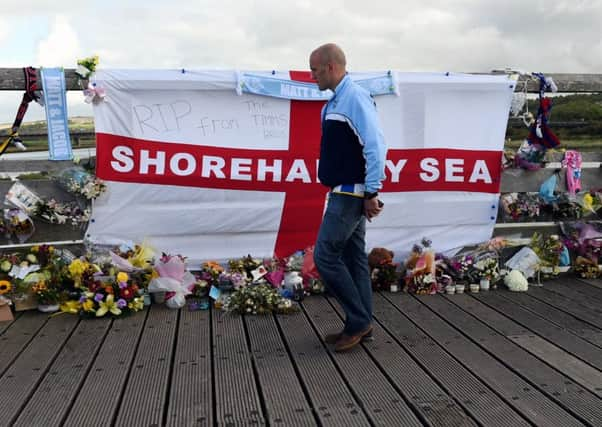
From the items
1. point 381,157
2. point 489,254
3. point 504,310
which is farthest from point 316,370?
point 489,254

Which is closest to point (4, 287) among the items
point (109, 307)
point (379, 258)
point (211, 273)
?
point (109, 307)

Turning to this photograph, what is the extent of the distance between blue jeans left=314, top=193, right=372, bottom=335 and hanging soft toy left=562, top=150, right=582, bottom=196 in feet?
9.33

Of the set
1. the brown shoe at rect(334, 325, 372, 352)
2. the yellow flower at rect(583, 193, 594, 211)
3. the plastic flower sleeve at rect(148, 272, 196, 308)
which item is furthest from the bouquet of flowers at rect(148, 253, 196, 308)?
the yellow flower at rect(583, 193, 594, 211)

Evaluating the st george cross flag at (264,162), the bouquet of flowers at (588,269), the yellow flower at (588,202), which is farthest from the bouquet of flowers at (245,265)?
the yellow flower at (588,202)

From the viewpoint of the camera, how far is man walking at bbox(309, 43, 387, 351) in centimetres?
310

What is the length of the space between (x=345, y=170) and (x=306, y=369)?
45.7 inches

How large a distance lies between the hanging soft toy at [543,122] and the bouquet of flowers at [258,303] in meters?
2.86

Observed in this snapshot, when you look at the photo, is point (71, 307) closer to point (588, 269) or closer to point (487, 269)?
point (487, 269)

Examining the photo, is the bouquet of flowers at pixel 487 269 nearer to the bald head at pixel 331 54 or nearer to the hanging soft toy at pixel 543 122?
the hanging soft toy at pixel 543 122

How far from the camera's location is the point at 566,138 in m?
7.32

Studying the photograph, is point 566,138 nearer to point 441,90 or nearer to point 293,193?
point 441,90

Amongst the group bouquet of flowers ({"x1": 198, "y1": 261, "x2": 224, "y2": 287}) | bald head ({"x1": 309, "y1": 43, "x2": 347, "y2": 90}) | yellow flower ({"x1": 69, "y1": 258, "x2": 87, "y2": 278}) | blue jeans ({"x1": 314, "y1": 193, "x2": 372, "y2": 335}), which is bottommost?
bouquet of flowers ({"x1": 198, "y1": 261, "x2": 224, "y2": 287})

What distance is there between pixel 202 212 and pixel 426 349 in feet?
7.30

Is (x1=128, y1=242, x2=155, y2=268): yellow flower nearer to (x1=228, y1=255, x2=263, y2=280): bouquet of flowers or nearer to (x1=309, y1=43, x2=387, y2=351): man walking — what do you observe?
(x1=228, y1=255, x2=263, y2=280): bouquet of flowers
